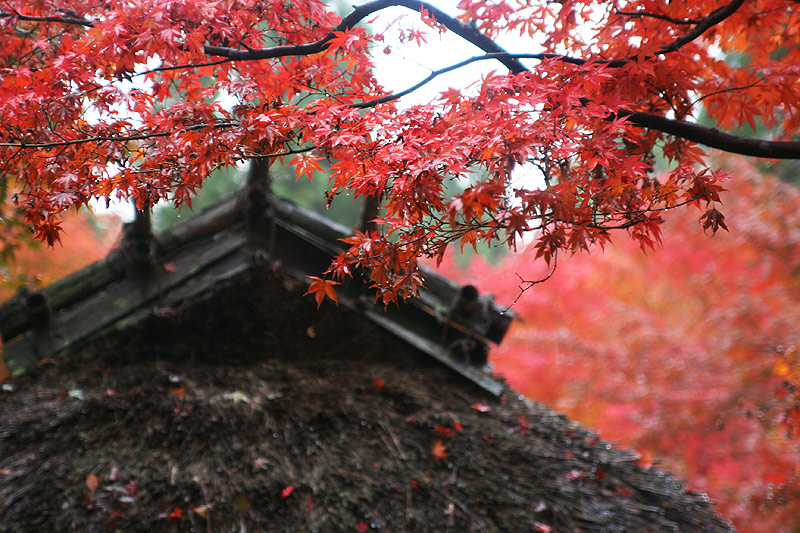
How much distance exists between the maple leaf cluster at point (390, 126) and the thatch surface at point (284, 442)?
1465mm

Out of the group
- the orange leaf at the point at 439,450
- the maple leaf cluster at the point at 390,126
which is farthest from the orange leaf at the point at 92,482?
the orange leaf at the point at 439,450

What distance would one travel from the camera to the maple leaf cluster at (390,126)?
199cm

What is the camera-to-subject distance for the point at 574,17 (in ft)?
9.03

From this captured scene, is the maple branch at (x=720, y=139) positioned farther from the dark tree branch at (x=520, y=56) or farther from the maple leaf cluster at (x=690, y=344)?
the maple leaf cluster at (x=690, y=344)

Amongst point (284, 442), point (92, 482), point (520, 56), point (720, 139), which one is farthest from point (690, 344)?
point (92, 482)

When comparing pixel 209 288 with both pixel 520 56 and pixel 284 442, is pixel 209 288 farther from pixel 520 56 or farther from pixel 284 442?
pixel 520 56

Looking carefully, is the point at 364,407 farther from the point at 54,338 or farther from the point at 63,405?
Result: the point at 54,338

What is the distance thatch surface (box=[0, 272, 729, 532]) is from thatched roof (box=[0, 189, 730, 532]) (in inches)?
0.4

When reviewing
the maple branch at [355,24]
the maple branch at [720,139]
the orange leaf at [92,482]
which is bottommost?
the orange leaf at [92,482]

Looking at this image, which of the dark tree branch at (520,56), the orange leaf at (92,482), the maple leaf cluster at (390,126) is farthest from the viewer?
the orange leaf at (92,482)

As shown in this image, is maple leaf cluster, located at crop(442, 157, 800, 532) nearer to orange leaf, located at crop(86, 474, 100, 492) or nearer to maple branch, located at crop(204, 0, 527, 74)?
maple branch, located at crop(204, 0, 527, 74)

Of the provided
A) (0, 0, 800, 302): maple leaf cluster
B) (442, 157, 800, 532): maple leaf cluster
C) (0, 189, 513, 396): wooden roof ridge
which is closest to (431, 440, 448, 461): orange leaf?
(0, 189, 513, 396): wooden roof ridge

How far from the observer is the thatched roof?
9.59 feet

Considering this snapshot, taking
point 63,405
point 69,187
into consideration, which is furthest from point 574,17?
point 63,405
